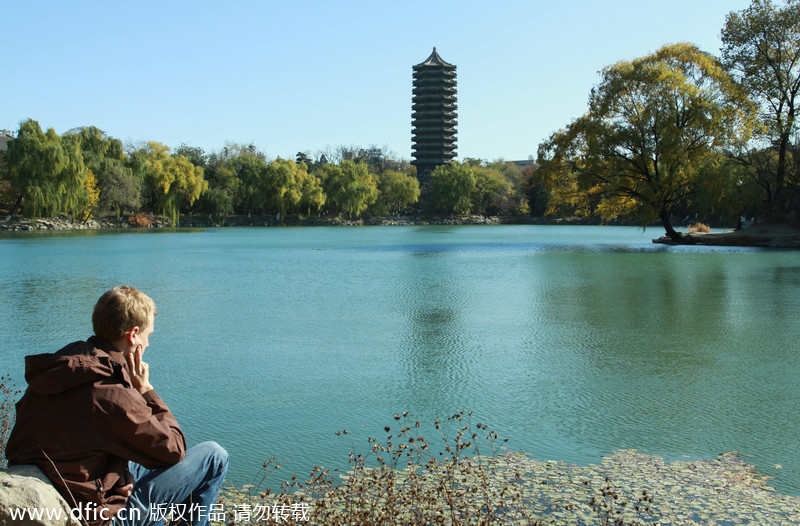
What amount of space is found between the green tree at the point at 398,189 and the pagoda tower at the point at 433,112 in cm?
1185

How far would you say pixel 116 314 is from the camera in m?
2.22

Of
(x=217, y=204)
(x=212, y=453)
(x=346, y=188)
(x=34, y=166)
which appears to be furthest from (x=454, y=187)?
(x=212, y=453)

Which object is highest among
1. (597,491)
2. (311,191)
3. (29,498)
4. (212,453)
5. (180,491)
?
(311,191)

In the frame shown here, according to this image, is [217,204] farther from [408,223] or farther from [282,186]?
[408,223]

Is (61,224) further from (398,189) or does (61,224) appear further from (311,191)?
(398,189)

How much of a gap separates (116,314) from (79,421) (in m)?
0.36

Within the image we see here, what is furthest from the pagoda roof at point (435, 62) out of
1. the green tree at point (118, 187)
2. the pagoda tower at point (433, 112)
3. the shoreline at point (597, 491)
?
the shoreline at point (597, 491)

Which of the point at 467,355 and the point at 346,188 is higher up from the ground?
the point at 346,188

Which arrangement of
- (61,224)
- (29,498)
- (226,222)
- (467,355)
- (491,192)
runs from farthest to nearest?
(491,192), (226,222), (61,224), (467,355), (29,498)

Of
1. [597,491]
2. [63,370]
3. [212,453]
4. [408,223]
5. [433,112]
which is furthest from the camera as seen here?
[433,112]

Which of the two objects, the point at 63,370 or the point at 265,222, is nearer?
the point at 63,370

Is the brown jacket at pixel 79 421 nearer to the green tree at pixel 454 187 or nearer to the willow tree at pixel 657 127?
the willow tree at pixel 657 127

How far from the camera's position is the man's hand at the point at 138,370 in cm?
231

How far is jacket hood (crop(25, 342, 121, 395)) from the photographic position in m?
1.96
